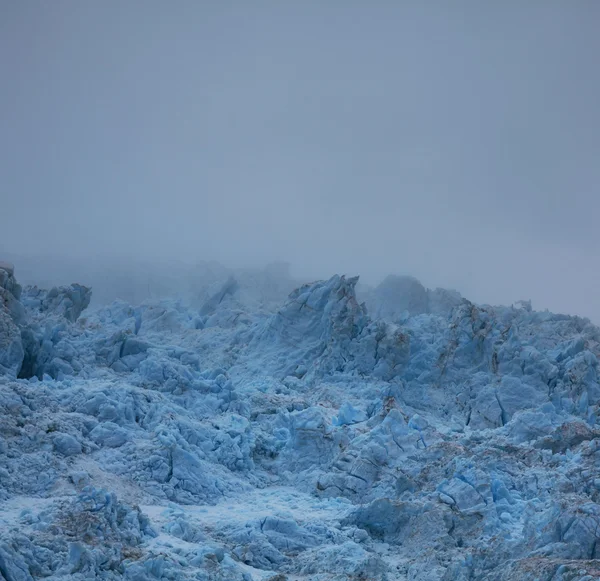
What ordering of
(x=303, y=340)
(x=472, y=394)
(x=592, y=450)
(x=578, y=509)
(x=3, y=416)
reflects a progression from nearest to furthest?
(x=578, y=509)
(x=3, y=416)
(x=592, y=450)
(x=472, y=394)
(x=303, y=340)

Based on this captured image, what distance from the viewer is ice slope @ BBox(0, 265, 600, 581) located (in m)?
10.2

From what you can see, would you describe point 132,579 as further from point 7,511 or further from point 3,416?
point 3,416

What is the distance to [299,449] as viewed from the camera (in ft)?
51.0

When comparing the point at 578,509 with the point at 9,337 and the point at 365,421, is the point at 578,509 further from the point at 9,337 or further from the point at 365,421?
the point at 9,337

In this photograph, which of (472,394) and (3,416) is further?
(472,394)

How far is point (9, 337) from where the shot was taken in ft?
53.0

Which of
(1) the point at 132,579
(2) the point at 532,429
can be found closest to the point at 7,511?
(1) the point at 132,579

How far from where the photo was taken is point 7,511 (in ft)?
34.6

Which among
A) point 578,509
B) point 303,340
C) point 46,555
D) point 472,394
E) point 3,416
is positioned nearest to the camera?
point 46,555

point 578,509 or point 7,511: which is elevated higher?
point 578,509

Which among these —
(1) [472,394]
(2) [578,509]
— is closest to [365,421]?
(1) [472,394]

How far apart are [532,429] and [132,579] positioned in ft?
33.0

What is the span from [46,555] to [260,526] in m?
3.58

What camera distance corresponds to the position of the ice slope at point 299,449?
10.2 m
